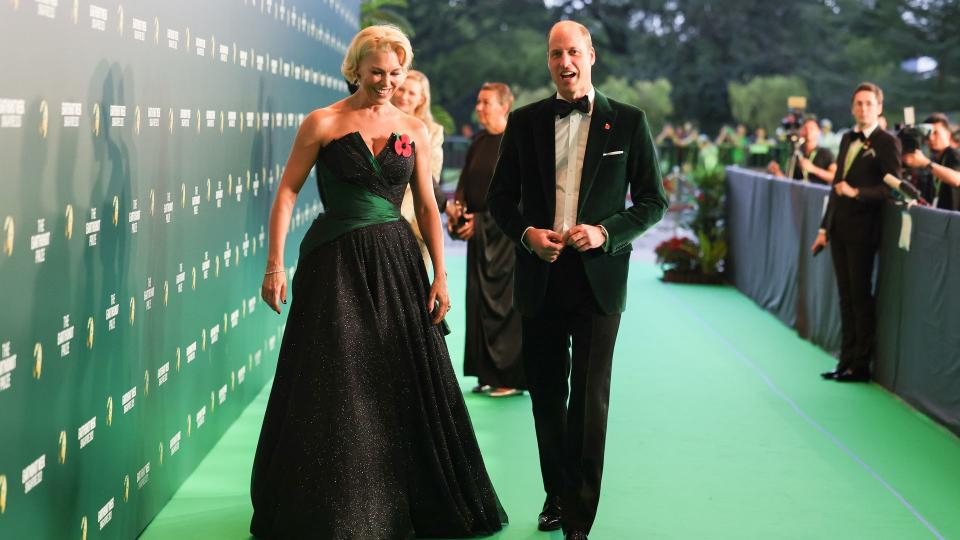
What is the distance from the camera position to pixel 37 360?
4051mm

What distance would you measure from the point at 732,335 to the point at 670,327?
0.64 m

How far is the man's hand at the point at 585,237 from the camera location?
4980 mm

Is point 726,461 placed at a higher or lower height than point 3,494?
lower

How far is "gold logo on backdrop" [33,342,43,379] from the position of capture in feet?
13.2

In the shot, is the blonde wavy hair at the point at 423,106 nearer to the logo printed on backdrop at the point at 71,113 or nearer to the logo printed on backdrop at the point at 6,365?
the logo printed on backdrop at the point at 71,113

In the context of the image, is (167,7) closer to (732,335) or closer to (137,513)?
(137,513)

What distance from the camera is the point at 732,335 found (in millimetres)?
11727

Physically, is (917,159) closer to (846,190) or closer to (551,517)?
(846,190)

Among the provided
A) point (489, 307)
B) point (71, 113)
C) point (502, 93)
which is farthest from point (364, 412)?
point (502, 93)

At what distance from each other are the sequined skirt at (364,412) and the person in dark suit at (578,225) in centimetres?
42

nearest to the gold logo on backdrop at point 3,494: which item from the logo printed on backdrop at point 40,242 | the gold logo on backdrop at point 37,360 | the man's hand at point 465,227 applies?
the gold logo on backdrop at point 37,360

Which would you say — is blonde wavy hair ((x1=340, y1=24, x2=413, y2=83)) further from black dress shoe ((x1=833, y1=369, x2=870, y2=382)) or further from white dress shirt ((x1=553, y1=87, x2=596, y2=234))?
black dress shoe ((x1=833, y1=369, x2=870, y2=382))

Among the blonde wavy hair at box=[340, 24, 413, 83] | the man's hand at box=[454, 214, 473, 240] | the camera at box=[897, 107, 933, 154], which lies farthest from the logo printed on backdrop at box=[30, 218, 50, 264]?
the camera at box=[897, 107, 933, 154]

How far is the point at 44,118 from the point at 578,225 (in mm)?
1946
